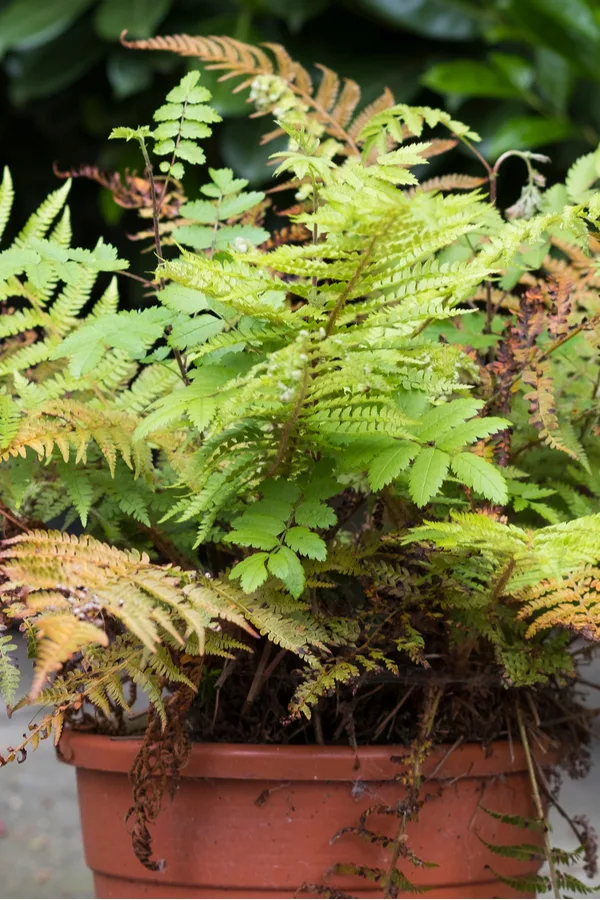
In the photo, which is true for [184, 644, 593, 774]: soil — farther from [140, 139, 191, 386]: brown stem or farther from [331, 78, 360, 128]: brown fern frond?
[331, 78, 360, 128]: brown fern frond

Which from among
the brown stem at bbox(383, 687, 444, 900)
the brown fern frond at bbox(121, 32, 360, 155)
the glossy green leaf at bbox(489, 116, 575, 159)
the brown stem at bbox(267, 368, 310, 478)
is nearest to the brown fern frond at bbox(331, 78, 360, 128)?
the brown fern frond at bbox(121, 32, 360, 155)

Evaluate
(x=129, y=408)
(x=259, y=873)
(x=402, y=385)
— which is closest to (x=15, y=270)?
(x=129, y=408)

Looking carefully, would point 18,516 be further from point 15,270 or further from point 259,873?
point 259,873

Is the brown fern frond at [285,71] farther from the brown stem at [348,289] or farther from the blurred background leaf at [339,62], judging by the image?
the blurred background leaf at [339,62]

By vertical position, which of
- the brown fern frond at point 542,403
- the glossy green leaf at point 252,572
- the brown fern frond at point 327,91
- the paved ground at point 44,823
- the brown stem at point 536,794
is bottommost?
the paved ground at point 44,823

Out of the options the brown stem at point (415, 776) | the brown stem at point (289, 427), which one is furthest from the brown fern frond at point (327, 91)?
the brown stem at point (415, 776)

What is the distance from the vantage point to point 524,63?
1.60 m

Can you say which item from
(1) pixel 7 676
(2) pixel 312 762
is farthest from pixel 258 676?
(1) pixel 7 676

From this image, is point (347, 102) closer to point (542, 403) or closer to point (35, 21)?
point (542, 403)

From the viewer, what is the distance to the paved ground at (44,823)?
3.84 feet

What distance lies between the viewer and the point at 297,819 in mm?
559

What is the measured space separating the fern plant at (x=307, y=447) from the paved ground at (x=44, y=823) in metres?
0.67

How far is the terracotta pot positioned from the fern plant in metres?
0.04

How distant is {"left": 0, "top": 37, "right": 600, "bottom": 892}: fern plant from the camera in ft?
1.43
